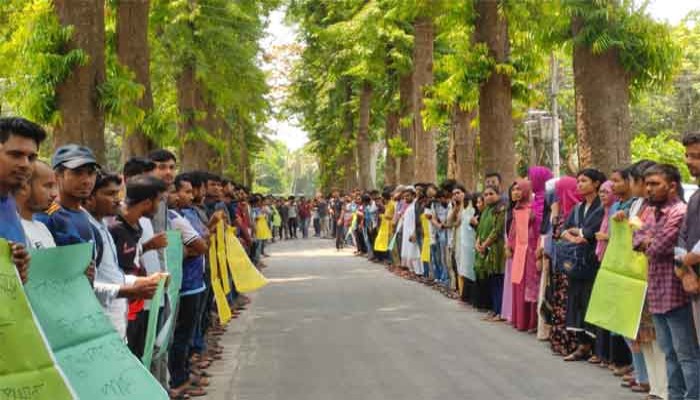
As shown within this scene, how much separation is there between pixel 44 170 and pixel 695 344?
4.72 m

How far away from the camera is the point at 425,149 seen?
2606cm

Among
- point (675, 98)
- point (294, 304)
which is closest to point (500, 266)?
point (294, 304)

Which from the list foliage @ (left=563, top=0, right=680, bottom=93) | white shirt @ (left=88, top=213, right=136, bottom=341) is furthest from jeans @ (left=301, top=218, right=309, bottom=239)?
white shirt @ (left=88, top=213, right=136, bottom=341)

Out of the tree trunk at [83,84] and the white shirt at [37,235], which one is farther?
the tree trunk at [83,84]

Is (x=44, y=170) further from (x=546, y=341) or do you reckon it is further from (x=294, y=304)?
(x=294, y=304)

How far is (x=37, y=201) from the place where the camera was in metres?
4.81

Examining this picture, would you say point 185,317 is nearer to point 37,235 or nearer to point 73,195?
point 73,195

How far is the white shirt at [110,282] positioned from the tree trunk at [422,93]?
1935 cm

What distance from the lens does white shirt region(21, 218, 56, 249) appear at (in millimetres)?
4647

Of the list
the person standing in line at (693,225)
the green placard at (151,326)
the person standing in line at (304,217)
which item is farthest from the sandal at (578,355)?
the person standing in line at (304,217)

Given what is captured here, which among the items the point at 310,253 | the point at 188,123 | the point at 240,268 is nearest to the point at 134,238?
the point at 240,268

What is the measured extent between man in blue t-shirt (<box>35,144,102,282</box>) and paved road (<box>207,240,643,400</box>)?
3495 millimetres

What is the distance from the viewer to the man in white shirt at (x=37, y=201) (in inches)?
185

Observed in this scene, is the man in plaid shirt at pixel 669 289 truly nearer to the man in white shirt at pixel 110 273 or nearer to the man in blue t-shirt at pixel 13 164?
the man in white shirt at pixel 110 273
